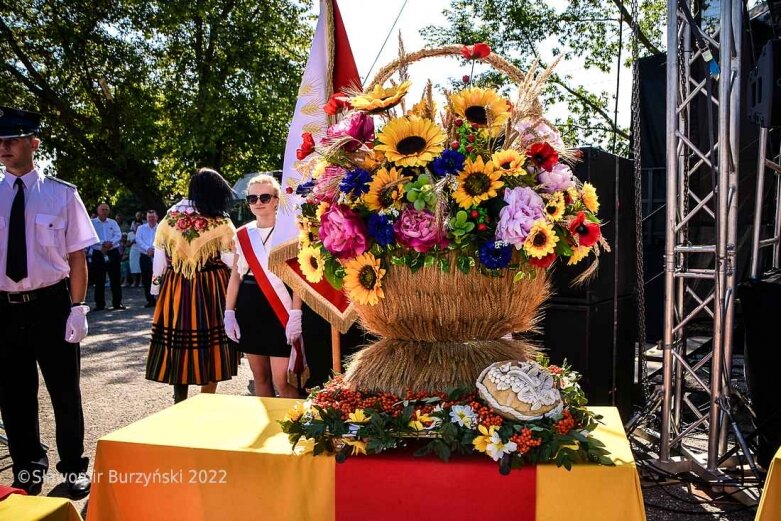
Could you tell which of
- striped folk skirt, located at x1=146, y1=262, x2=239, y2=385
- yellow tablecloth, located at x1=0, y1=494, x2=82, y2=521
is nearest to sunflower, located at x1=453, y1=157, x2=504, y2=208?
yellow tablecloth, located at x1=0, y1=494, x2=82, y2=521

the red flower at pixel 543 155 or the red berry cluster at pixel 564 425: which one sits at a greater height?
the red flower at pixel 543 155

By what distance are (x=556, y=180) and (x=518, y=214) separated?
7.6 inches

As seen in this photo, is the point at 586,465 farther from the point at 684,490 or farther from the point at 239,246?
the point at 239,246

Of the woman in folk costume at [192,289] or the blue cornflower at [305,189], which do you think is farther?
the woman in folk costume at [192,289]

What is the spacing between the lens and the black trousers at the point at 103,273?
1249 cm

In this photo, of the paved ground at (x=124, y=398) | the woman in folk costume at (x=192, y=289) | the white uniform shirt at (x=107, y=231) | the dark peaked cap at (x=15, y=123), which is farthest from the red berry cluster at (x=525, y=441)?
the white uniform shirt at (x=107, y=231)

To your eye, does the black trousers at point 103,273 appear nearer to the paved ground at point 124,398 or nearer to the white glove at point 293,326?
the paved ground at point 124,398

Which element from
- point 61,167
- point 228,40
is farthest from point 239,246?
point 61,167

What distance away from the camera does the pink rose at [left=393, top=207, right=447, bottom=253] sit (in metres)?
1.77

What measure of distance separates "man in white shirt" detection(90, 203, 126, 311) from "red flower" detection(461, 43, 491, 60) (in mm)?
11804

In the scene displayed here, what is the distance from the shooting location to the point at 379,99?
1.90 metres

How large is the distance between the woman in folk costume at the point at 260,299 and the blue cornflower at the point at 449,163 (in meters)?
2.45

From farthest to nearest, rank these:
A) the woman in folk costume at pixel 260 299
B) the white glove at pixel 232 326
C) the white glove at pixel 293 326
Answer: the white glove at pixel 232 326 → the woman in folk costume at pixel 260 299 → the white glove at pixel 293 326

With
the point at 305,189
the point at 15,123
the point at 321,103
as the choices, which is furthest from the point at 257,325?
the point at 305,189
